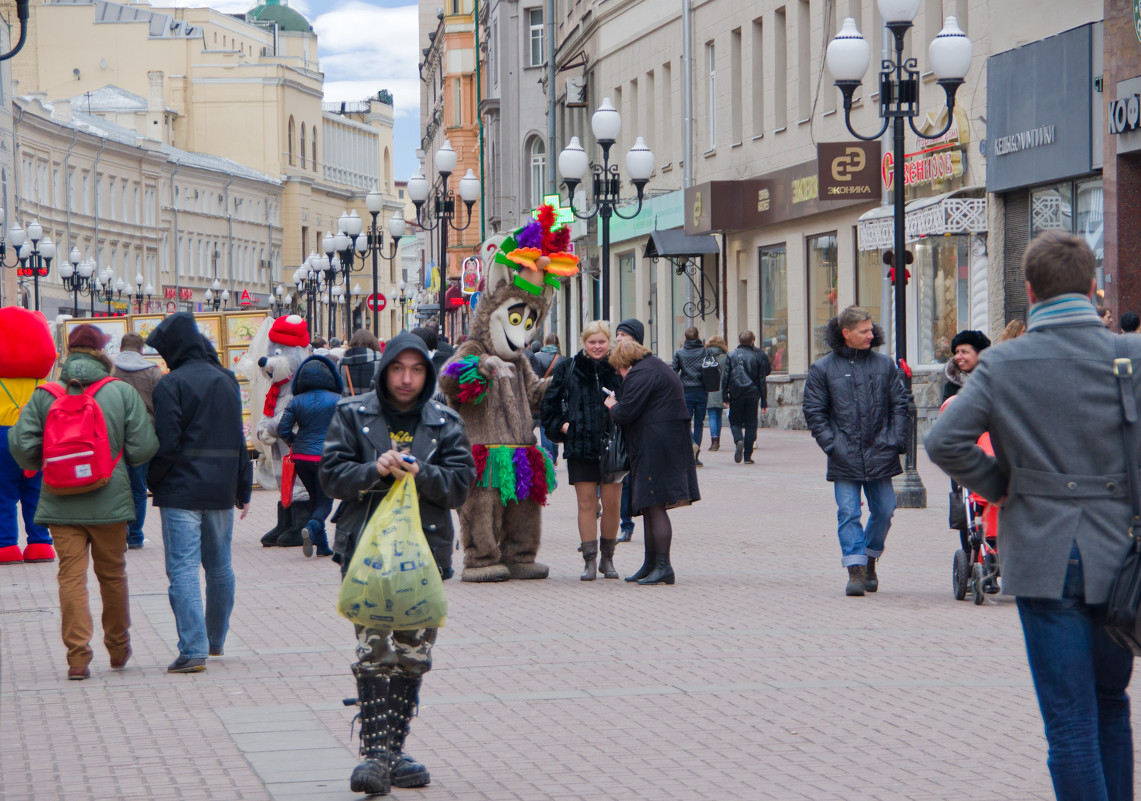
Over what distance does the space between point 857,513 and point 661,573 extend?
1555mm

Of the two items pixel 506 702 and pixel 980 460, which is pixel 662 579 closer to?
pixel 506 702

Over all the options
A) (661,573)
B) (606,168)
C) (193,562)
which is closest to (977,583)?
(661,573)

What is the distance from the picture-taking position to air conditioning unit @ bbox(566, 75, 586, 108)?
46.0 meters

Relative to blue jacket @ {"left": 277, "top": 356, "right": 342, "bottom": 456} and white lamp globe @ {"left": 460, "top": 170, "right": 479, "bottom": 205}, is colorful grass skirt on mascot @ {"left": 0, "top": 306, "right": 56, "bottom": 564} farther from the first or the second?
white lamp globe @ {"left": 460, "top": 170, "right": 479, "bottom": 205}

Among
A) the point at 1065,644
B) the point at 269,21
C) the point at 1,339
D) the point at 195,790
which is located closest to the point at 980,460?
the point at 1065,644

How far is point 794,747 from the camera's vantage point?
6910mm

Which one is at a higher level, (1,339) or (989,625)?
(1,339)

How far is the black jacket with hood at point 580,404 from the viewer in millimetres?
12359

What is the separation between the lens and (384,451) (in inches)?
246

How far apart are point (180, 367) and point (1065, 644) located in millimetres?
5343

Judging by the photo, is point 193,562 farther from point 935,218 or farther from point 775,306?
point 775,306

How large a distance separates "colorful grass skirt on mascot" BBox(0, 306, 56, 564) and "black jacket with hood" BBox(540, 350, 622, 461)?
3.87m

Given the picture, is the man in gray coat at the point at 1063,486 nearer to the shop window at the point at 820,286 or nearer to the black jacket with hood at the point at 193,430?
the black jacket with hood at the point at 193,430

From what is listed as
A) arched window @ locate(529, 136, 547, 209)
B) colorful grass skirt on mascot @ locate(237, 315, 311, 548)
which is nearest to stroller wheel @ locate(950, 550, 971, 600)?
colorful grass skirt on mascot @ locate(237, 315, 311, 548)
